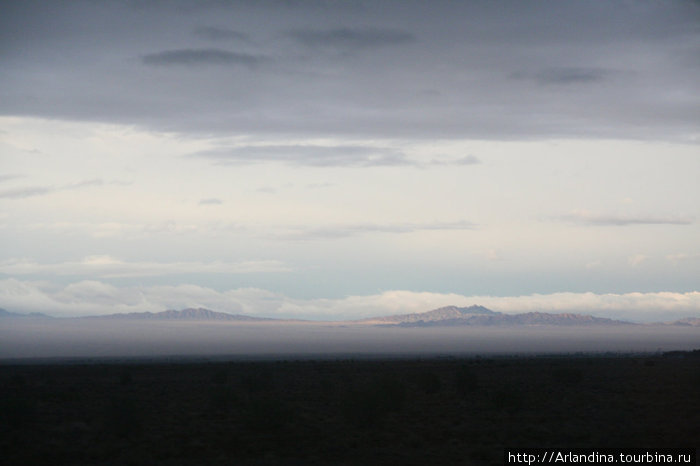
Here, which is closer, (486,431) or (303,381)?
(486,431)

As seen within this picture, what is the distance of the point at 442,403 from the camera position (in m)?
39.8

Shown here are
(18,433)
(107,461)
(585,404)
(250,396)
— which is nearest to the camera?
(107,461)

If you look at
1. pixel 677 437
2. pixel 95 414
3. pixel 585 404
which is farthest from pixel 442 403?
pixel 95 414

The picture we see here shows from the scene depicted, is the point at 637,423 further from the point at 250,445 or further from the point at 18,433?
the point at 18,433

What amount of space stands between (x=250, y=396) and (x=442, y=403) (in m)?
10.0

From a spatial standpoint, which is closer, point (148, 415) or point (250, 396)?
point (148, 415)

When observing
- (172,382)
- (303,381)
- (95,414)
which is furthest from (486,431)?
(172,382)

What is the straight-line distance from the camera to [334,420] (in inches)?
1350

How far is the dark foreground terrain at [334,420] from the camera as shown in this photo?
27.6 metres

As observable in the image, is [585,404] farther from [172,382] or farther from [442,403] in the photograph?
[172,382]

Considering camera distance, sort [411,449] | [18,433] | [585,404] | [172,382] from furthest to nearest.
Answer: [172,382]
[585,404]
[18,433]
[411,449]

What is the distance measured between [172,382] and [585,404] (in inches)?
1018

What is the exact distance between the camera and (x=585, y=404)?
3875 cm

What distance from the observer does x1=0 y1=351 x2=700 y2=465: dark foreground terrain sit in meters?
27.6
